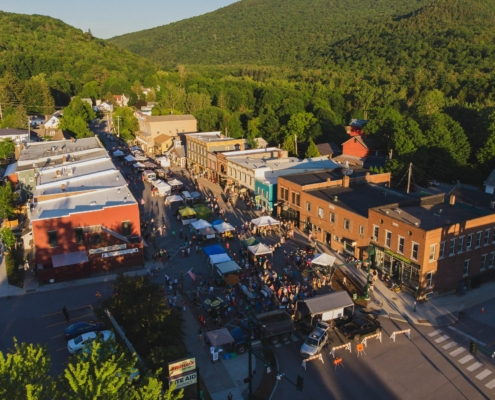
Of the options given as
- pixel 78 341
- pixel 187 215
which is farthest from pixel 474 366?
pixel 187 215

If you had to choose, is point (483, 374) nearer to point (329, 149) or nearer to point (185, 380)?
point (185, 380)

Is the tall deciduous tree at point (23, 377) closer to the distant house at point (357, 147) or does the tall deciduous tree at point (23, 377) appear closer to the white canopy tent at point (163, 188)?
the white canopy tent at point (163, 188)

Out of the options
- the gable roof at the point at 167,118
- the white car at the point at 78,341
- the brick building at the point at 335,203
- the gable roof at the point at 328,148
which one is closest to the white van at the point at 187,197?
the brick building at the point at 335,203

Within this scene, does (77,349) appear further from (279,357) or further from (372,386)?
(372,386)

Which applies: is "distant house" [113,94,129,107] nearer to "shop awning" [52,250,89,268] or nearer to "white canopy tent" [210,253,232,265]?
"shop awning" [52,250,89,268]

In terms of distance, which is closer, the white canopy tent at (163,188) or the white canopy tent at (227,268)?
the white canopy tent at (227,268)

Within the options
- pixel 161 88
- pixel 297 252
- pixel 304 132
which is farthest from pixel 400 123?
pixel 161 88

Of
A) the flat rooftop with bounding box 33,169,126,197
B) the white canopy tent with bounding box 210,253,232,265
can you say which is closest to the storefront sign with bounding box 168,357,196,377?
the white canopy tent with bounding box 210,253,232,265
